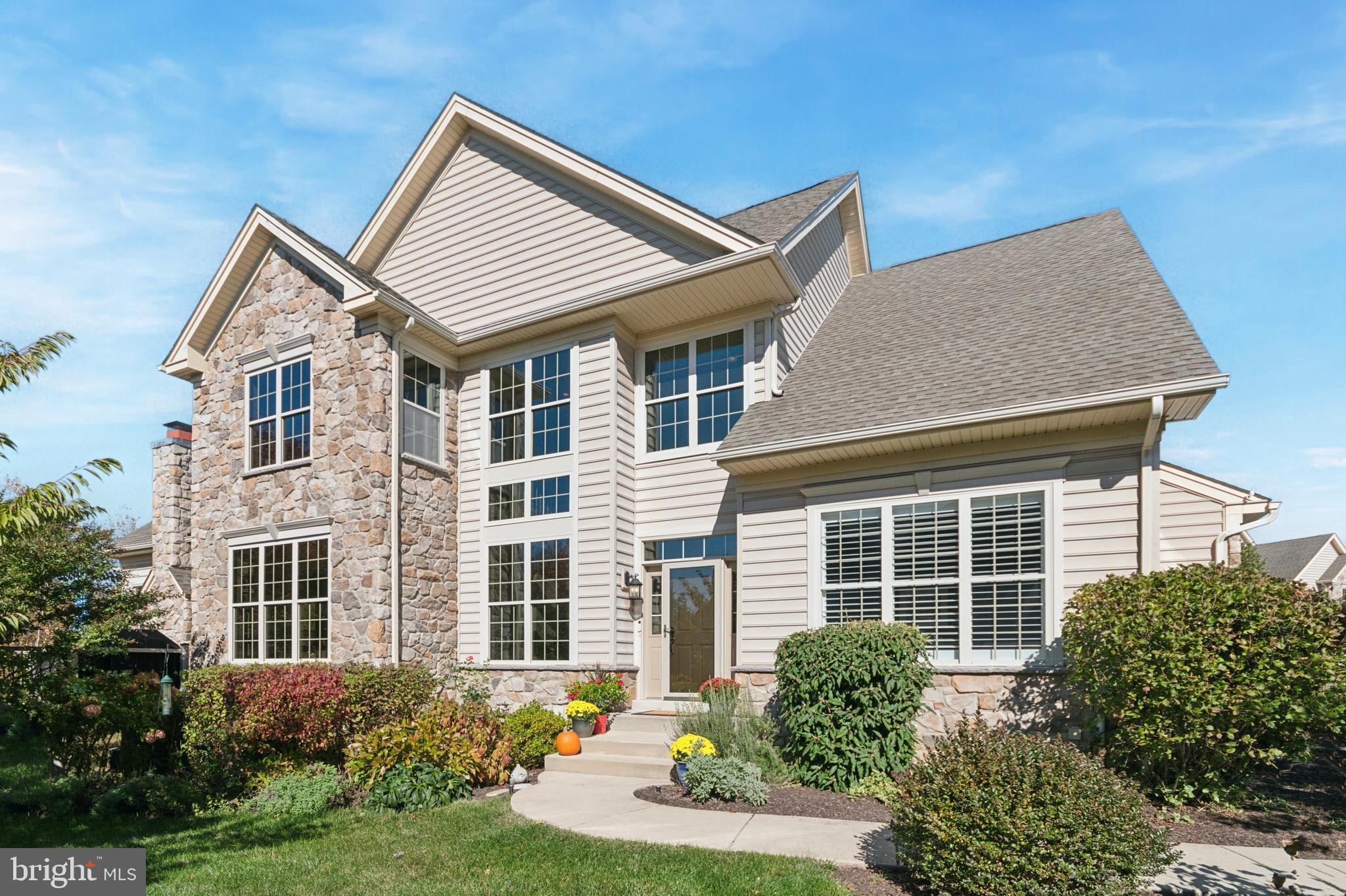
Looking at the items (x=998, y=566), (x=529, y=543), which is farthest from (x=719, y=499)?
(x=998, y=566)

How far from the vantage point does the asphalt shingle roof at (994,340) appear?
30.1 feet

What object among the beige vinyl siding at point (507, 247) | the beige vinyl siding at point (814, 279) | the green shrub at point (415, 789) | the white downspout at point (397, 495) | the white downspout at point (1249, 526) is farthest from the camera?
the beige vinyl siding at point (507, 247)

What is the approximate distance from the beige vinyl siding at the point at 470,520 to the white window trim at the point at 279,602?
2025mm

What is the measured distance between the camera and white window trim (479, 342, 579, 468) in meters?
12.8

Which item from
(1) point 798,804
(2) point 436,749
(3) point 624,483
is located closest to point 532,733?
(2) point 436,749

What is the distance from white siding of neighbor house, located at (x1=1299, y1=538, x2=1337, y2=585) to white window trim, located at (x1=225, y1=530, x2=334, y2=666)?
137 feet

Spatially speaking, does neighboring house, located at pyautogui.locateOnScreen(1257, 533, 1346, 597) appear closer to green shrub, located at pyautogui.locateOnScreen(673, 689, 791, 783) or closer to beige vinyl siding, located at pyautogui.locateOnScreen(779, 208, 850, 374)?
beige vinyl siding, located at pyautogui.locateOnScreen(779, 208, 850, 374)

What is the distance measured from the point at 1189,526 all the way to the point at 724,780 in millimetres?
7505

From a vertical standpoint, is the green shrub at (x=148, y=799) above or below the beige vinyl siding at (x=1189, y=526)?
below

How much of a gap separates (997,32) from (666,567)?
815 cm

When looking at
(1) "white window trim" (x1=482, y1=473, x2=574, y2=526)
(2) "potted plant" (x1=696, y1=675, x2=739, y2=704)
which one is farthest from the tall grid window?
(1) "white window trim" (x1=482, y1=473, x2=574, y2=526)

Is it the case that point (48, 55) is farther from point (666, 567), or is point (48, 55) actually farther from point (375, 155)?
point (666, 567)

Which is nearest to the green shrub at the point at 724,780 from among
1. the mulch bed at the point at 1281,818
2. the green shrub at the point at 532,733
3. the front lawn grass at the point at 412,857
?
the front lawn grass at the point at 412,857

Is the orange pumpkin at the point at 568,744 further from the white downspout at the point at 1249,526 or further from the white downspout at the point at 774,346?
the white downspout at the point at 1249,526
